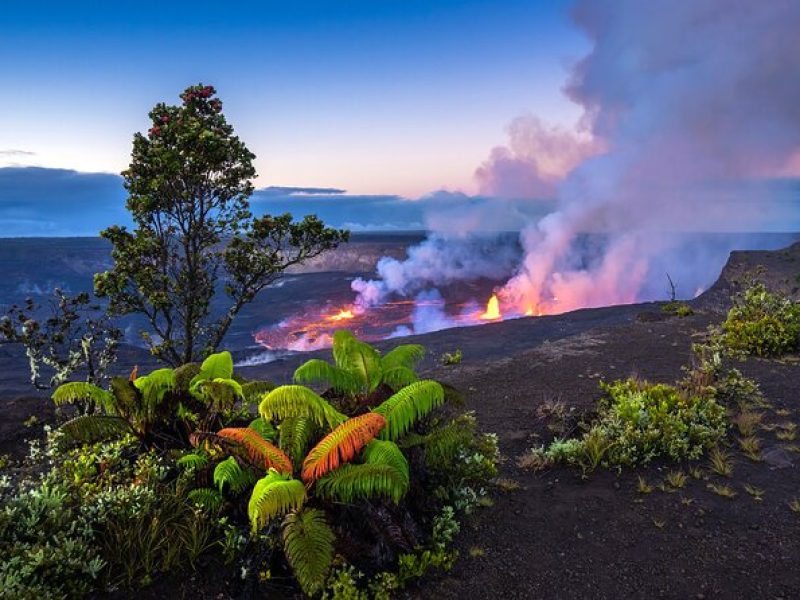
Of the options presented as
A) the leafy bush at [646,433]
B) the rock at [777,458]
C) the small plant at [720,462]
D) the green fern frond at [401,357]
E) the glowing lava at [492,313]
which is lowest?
the glowing lava at [492,313]

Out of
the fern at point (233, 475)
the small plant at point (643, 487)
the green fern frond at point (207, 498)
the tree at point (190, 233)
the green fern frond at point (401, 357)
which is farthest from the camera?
the tree at point (190, 233)

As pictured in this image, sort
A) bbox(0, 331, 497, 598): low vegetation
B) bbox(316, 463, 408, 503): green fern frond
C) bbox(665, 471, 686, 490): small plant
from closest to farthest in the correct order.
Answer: bbox(0, 331, 497, 598): low vegetation < bbox(316, 463, 408, 503): green fern frond < bbox(665, 471, 686, 490): small plant

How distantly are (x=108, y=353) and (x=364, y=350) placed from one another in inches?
287

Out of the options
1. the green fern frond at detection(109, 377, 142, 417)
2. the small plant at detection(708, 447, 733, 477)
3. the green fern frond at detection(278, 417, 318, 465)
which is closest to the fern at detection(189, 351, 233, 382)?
the green fern frond at detection(109, 377, 142, 417)

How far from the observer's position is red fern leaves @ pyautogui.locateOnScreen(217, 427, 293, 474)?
185 inches

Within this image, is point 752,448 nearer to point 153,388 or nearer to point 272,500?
point 272,500

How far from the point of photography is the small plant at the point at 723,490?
607cm

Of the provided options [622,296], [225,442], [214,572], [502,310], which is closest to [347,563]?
[214,572]

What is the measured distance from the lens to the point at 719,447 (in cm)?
751

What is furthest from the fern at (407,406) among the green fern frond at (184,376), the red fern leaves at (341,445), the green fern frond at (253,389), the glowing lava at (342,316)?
the glowing lava at (342,316)

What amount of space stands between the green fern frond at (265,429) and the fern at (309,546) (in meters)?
1.47

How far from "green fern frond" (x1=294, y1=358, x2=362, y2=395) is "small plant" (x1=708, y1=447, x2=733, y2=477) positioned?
16.6ft

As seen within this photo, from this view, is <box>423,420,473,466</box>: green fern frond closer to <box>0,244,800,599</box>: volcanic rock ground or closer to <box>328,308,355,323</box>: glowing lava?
<box>0,244,800,599</box>: volcanic rock ground

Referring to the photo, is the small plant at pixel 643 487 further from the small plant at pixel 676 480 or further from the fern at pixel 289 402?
the fern at pixel 289 402
